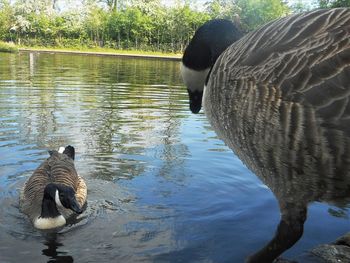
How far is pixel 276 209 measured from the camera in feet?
19.1

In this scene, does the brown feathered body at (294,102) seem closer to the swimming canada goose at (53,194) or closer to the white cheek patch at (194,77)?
the white cheek patch at (194,77)

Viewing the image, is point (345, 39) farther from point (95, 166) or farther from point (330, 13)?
point (95, 166)

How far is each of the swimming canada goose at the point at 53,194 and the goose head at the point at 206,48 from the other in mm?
2662

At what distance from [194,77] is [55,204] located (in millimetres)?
3106

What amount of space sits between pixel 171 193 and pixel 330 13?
403 centimetres

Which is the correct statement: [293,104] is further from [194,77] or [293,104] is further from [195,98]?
[195,98]

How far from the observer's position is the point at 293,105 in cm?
254

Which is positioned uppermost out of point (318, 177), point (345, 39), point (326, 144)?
point (345, 39)

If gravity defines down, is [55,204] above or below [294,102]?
below

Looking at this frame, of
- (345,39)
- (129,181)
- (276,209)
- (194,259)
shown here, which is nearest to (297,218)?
(345,39)

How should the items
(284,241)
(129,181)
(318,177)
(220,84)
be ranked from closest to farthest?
(318,177) → (220,84) → (284,241) → (129,181)

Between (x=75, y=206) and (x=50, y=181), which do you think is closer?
(x=75, y=206)

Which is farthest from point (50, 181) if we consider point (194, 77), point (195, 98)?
point (194, 77)

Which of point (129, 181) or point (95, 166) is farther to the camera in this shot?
point (95, 166)
